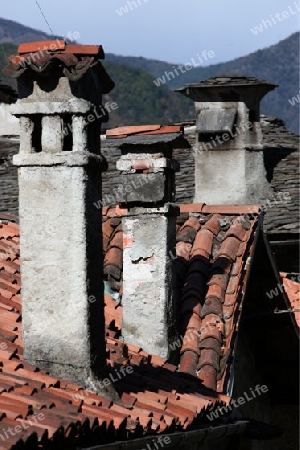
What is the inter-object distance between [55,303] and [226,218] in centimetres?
353

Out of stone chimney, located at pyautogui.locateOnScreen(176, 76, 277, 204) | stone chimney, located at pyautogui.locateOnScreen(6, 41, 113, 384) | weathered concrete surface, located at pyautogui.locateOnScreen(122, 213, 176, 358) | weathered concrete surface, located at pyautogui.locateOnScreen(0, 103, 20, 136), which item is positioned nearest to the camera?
stone chimney, located at pyautogui.locateOnScreen(6, 41, 113, 384)

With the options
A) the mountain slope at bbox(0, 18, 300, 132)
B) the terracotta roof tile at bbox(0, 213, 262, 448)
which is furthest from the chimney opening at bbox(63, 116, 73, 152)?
the mountain slope at bbox(0, 18, 300, 132)

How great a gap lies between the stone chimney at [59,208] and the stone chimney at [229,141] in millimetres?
9497

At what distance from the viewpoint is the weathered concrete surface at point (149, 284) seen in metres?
8.38

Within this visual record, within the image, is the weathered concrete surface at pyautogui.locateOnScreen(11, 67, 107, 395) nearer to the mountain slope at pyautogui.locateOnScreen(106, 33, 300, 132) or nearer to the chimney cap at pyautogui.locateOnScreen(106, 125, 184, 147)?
the chimney cap at pyautogui.locateOnScreen(106, 125, 184, 147)

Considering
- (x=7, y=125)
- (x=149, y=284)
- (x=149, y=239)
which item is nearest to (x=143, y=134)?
(x=149, y=239)

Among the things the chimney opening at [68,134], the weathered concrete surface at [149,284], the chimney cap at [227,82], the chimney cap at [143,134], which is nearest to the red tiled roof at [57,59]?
the chimney opening at [68,134]

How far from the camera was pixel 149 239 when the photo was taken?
27.7 feet

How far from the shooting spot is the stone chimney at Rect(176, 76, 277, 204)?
16188 mm

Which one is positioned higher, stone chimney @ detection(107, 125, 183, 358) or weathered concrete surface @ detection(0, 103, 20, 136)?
weathered concrete surface @ detection(0, 103, 20, 136)

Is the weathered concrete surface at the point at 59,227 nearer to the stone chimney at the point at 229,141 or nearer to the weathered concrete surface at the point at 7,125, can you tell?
the stone chimney at the point at 229,141

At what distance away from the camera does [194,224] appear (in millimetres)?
9789

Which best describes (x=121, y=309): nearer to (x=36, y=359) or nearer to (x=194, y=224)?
(x=194, y=224)

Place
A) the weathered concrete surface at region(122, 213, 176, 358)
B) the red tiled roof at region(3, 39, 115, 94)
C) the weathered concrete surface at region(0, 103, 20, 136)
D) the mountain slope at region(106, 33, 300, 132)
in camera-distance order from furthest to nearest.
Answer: the mountain slope at region(106, 33, 300, 132) → the weathered concrete surface at region(0, 103, 20, 136) → the weathered concrete surface at region(122, 213, 176, 358) → the red tiled roof at region(3, 39, 115, 94)
